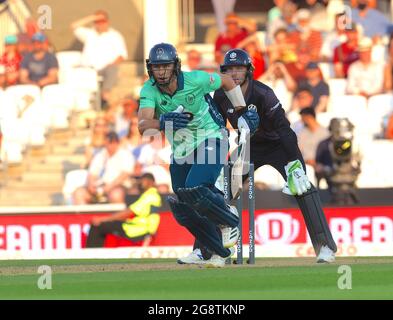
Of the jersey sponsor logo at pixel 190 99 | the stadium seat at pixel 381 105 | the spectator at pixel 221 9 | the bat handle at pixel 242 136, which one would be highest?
the spectator at pixel 221 9

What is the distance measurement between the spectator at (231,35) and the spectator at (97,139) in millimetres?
1965

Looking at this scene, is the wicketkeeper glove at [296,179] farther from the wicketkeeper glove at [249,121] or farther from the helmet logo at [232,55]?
the helmet logo at [232,55]

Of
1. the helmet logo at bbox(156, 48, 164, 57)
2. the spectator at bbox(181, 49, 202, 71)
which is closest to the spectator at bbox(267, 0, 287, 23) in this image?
the spectator at bbox(181, 49, 202, 71)

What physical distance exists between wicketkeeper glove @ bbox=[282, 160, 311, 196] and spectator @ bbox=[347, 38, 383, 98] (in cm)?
623

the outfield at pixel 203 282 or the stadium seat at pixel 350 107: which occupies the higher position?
the stadium seat at pixel 350 107

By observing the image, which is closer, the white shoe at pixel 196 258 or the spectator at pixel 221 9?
the white shoe at pixel 196 258

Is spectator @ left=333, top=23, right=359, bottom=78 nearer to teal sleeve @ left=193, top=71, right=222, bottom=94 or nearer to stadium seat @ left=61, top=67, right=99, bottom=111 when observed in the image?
stadium seat @ left=61, top=67, right=99, bottom=111

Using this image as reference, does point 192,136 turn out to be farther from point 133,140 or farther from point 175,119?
point 133,140

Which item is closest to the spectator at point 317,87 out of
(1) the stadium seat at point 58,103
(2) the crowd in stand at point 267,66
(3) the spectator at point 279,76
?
(2) the crowd in stand at point 267,66

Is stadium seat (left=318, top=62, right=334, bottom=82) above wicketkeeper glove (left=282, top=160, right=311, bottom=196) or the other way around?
above

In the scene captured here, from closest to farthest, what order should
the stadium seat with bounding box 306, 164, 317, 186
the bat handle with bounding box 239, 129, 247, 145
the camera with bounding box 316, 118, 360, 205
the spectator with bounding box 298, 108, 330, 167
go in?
the bat handle with bounding box 239, 129, 247, 145
the camera with bounding box 316, 118, 360, 205
the stadium seat with bounding box 306, 164, 317, 186
the spectator with bounding box 298, 108, 330, 167

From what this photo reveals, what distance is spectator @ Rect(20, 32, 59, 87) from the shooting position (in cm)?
1947

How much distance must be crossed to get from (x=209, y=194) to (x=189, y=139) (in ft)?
1.75

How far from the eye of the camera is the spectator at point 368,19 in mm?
19016
